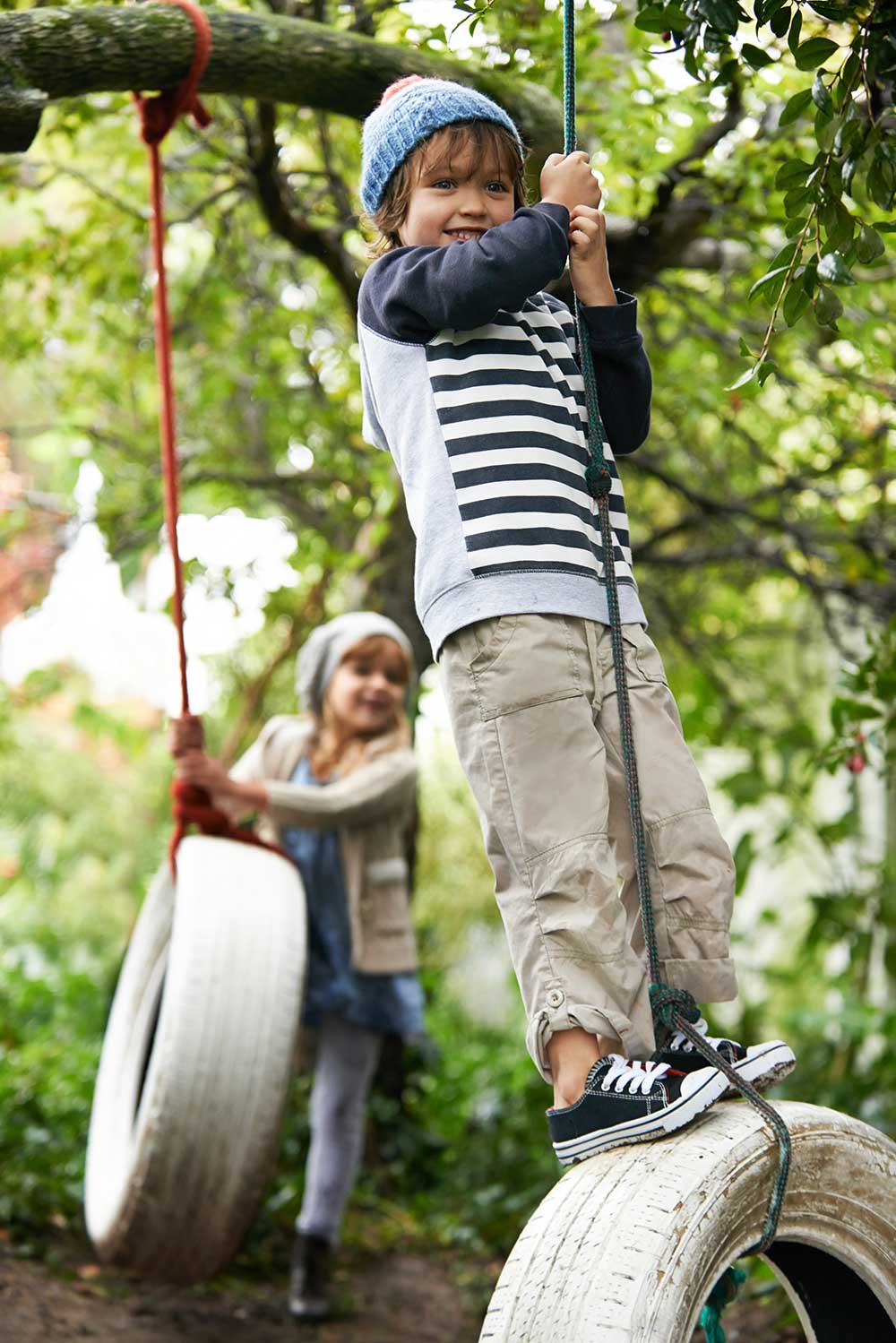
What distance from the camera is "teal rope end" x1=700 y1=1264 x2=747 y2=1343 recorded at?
2051 mm

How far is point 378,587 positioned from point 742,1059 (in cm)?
349

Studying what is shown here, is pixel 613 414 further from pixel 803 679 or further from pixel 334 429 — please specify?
pixel 803 679

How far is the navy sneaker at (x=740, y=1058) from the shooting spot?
192 cm

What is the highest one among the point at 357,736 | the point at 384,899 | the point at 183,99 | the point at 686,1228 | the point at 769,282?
the point at 183,99

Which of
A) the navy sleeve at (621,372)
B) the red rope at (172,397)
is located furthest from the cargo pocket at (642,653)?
the red rope at (172,397)

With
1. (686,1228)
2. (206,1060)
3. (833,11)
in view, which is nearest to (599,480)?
(833,11)

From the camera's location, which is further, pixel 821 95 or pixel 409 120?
pixel 409 120

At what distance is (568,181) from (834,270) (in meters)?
0.46

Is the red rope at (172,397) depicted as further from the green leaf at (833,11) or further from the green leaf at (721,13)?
the green leaf at (833,11)

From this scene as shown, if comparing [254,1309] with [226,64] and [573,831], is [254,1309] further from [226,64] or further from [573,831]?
[226,64]

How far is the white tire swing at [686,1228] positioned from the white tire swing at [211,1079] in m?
1.63

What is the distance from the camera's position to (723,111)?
3.58 m

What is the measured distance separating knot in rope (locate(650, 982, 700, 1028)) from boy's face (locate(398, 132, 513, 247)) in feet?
3.93

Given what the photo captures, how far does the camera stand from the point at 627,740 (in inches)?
80.0
